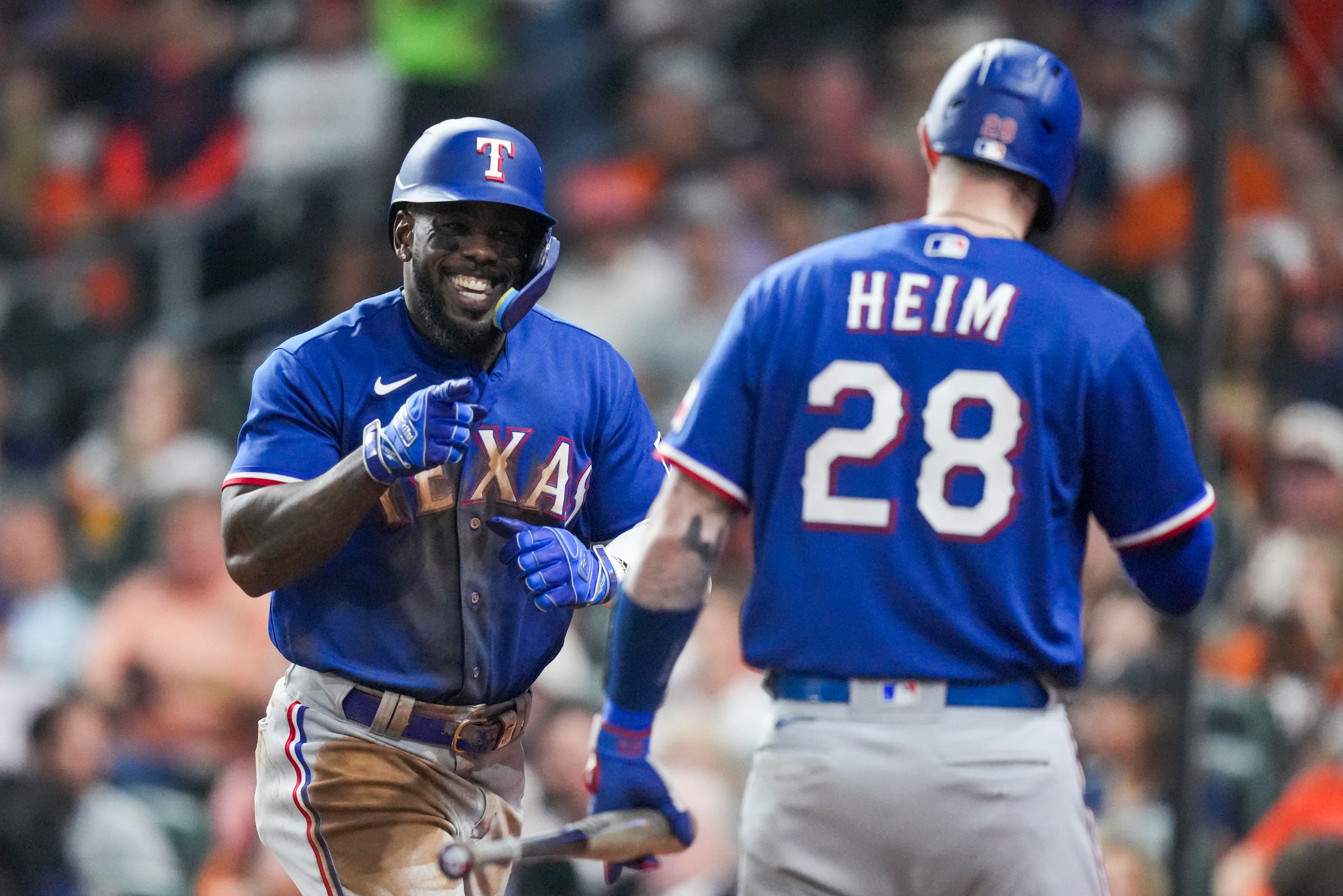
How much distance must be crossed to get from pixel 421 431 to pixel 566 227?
196 inches

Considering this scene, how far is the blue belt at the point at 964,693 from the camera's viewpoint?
2.59 meters

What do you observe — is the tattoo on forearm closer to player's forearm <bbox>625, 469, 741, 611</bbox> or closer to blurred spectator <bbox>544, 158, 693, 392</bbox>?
player's forearm <bbox>625, 469, 741, 611</bbox>

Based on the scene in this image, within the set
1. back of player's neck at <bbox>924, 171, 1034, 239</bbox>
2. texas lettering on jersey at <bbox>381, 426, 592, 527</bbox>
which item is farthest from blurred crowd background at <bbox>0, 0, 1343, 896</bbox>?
texas lettering on jersey at <bbox>381, 426, 592, 527</bbox>

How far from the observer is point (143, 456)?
688 cm

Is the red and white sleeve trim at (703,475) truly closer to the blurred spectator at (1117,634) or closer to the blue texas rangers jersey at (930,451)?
the blue texas rangers jersey at (930,451)

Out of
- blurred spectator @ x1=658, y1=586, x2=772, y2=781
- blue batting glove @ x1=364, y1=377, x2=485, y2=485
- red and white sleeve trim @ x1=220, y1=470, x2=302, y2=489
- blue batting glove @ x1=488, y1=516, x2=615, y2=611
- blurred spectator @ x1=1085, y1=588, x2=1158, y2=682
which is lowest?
blurred spectator @ x1=658, y1=586, x2=772, y2=781

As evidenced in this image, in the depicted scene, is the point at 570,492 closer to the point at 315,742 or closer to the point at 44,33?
the point at 315,742

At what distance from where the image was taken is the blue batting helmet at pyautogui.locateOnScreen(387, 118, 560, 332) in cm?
304

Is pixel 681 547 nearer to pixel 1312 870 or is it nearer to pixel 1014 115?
pixel 1014 115

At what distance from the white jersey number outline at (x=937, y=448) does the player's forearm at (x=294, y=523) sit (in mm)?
778

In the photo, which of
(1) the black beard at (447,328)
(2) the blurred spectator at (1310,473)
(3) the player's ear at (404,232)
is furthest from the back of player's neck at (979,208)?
(2) the blurred spectator at (1310,473)

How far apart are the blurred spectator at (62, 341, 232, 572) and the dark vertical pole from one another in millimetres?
3696

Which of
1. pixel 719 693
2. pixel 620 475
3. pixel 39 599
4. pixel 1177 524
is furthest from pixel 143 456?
pixel 1177 524

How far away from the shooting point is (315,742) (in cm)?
308
